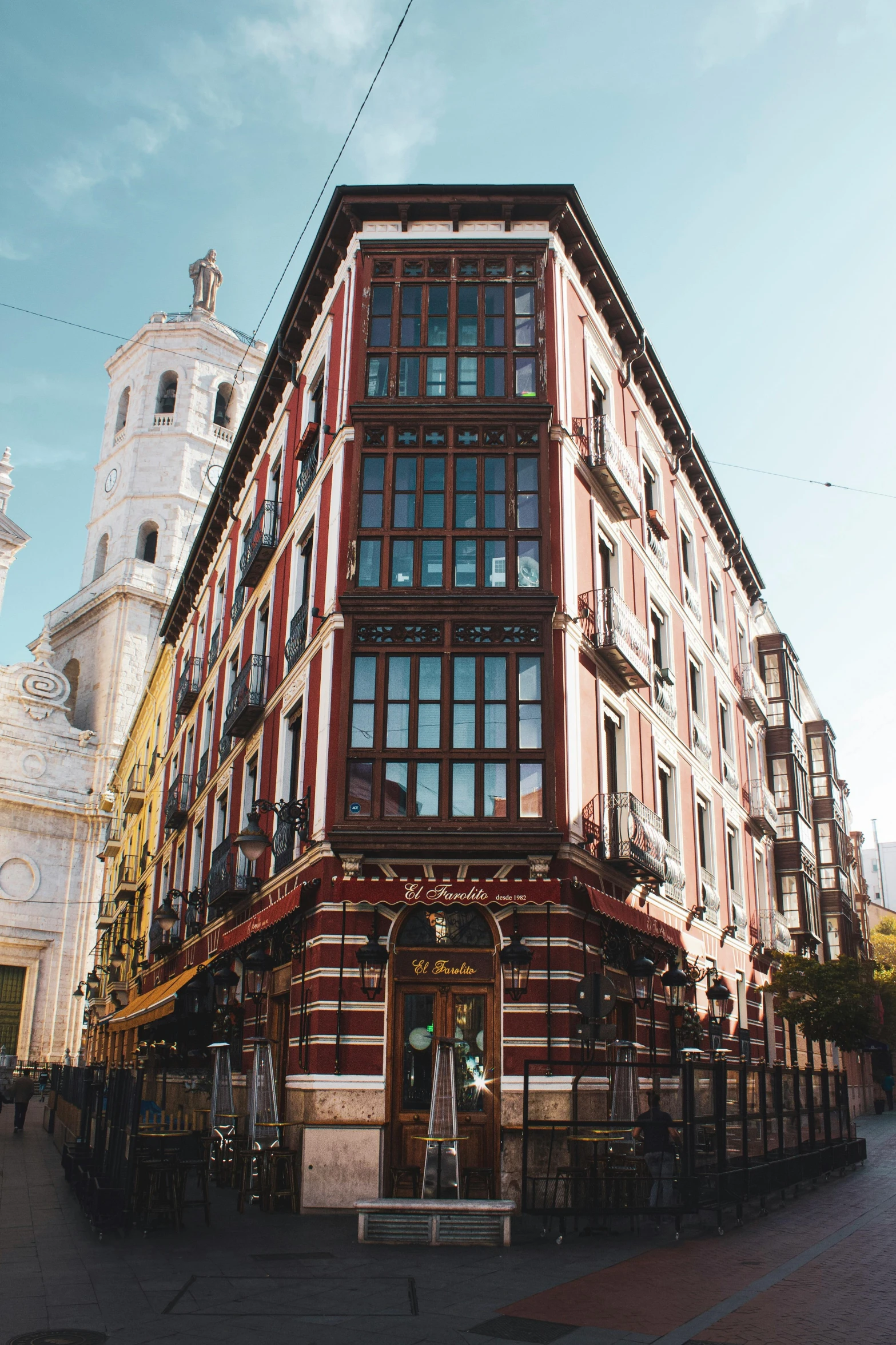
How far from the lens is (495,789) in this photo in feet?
52.9

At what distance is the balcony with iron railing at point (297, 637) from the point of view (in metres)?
19.5

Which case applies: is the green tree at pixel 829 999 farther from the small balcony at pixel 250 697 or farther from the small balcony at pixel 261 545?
the small balcony at pixel 261 545

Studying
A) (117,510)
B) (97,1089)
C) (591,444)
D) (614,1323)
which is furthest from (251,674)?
(117,510)

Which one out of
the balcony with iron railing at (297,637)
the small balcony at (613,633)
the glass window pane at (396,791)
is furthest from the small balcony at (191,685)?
the glass window pane at (396,791)

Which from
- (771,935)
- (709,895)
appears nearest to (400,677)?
(709,895)

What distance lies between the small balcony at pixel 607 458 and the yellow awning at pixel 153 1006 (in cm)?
1204

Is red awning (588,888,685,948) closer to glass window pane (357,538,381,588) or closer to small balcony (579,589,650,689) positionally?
small balcony (579,589,650,689)

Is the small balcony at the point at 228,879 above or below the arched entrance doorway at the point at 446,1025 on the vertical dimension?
above

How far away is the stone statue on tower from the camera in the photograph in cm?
7181

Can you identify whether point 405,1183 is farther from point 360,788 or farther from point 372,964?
point 360,788

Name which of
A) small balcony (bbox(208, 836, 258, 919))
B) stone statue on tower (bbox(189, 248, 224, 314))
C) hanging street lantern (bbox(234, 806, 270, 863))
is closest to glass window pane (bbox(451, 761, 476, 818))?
hanging street lantern (bbox(234, 806, 270, 863))

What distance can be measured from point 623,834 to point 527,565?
15.4 ft

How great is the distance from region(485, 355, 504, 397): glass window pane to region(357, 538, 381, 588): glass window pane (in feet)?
11.2

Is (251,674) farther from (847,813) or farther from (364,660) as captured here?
(847,813)
